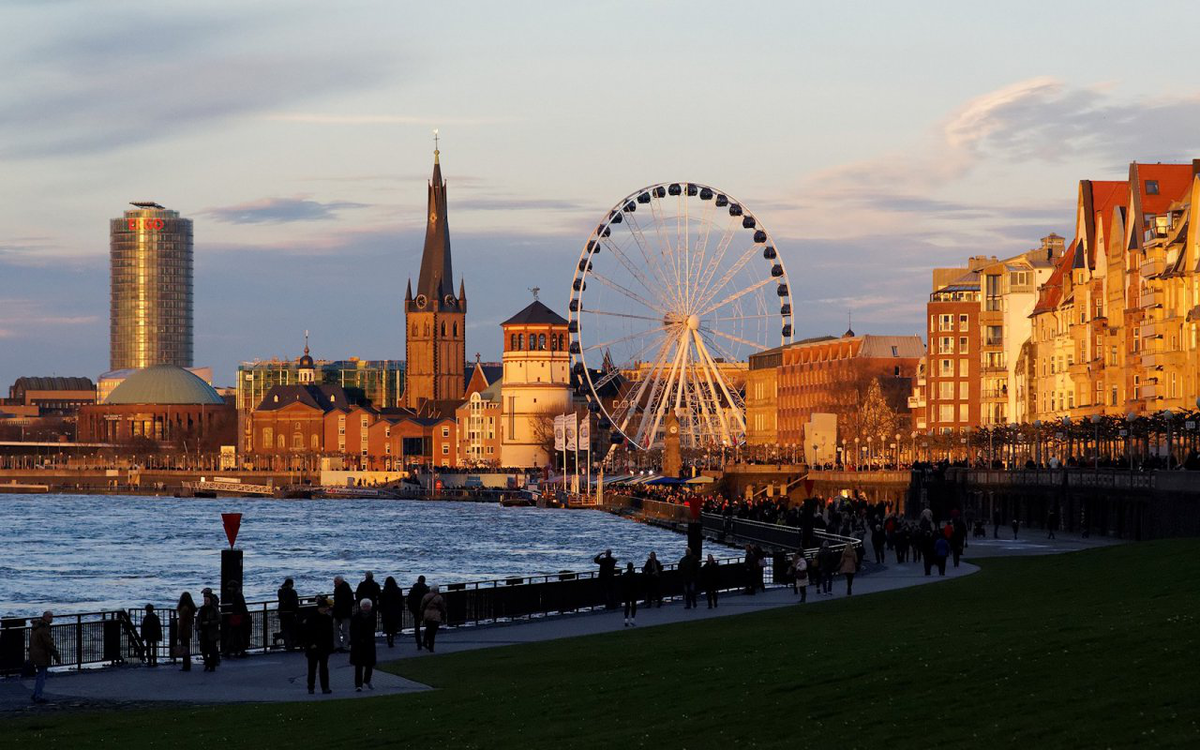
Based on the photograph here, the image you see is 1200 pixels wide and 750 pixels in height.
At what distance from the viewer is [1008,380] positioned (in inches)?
6142

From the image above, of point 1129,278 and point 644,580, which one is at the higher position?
point 1129,278

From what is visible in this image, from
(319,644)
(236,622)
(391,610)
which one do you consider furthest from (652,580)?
(319,644)

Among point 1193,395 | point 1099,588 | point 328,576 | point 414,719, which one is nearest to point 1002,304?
point 1193,395

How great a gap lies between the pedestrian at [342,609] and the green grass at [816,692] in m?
2.38

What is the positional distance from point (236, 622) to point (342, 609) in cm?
223

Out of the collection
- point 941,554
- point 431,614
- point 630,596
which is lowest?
point 630,596

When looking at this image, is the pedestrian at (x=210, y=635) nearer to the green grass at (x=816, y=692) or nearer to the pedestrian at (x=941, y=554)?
the green grass at (x=816, y=692)

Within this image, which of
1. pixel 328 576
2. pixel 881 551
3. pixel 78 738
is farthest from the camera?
pixel 328 576

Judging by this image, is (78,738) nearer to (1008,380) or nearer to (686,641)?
(686,641)

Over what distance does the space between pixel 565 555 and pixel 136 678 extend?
2888 inches

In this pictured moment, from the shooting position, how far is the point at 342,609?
39.4 meters

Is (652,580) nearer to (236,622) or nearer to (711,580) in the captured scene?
(711,580)

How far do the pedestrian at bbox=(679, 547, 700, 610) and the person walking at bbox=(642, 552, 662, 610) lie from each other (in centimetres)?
66

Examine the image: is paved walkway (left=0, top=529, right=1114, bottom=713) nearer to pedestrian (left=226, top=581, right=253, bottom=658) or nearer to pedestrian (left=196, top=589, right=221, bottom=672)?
pedestrian (left=196, top=589, right=221, bottom=672)
